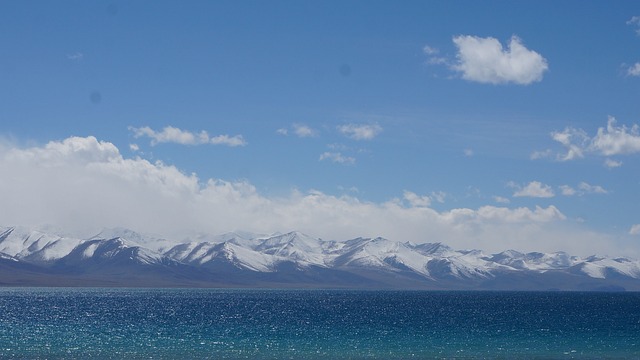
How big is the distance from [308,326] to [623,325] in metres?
49.4

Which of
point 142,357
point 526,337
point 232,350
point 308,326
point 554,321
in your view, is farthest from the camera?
point 554,321

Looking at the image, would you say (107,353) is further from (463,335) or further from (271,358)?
(463,335)

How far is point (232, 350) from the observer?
7669 cm

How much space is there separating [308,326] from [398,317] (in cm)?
2966

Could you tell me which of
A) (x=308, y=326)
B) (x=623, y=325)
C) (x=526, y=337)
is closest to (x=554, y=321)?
(x=623, y=325)

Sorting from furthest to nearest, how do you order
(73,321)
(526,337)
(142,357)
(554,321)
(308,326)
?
(554,321) < (73,321) < (308,326) < (526,337) < (142,357)

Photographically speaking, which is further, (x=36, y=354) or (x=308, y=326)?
(x=308, y=326)

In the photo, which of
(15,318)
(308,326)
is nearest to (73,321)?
(15,318)

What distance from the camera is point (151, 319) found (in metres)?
124

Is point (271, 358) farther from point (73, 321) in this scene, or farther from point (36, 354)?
point (73, 321)

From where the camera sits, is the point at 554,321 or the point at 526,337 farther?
the point at 554,321

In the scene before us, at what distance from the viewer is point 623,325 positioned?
11800cm

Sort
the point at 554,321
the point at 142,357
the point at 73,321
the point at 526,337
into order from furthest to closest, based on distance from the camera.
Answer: the point at 554,321, the point at 73,321, the point at 526,337, the point at 142,357

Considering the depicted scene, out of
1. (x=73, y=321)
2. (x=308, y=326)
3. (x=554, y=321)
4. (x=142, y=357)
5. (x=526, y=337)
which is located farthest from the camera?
(x=554, y=321)
